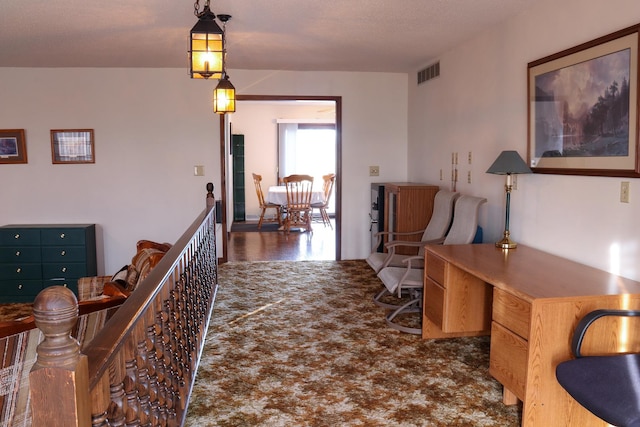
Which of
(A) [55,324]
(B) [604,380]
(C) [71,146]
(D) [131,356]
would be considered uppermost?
(C) [71,146]

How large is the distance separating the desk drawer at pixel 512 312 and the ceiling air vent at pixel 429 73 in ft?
10.3

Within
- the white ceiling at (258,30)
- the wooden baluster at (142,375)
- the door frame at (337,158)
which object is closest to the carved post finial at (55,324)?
the wooden baluster at (142,375)

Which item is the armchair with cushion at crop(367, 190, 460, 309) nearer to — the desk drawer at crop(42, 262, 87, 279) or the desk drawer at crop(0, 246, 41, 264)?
the desk drawer at crop(42, 262, 87, 279)

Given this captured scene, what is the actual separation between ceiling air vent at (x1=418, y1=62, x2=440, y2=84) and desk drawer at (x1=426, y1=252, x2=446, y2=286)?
2.41m

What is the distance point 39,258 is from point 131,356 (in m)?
4.54

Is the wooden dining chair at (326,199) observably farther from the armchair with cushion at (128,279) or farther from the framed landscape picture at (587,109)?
the framed landscape picture at (587,109)

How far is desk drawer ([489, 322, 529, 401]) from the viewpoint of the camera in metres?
2.37

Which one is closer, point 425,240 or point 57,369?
point 57,369

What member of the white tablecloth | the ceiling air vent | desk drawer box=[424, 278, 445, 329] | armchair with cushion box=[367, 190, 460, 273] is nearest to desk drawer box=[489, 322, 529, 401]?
desk drawer box=[424, 278, 445, 329]

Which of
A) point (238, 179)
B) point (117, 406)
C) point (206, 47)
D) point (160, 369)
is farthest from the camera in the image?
point (238, 179)

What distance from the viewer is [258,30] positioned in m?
4.05

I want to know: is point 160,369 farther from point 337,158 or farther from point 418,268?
point 337,158

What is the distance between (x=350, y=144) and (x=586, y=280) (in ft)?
12.8

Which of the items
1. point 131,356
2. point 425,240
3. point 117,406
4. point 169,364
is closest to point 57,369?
point 117,406
